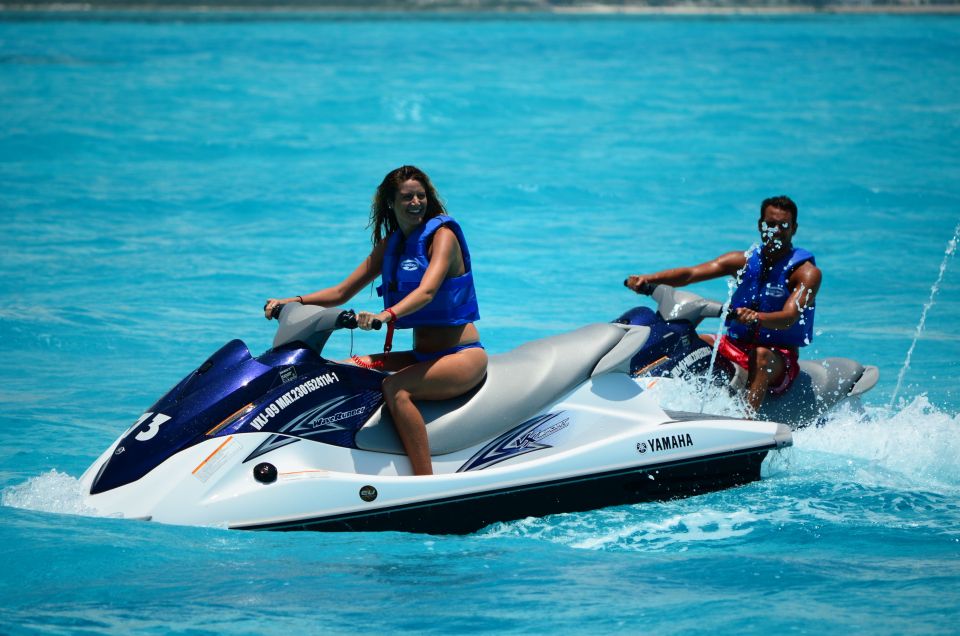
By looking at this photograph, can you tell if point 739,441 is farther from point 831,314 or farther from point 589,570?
point 831,314

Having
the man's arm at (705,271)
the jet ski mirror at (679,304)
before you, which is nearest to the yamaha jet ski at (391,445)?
the jet ski mirror at (679,304)

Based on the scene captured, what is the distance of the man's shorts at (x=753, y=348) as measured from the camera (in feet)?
22.1

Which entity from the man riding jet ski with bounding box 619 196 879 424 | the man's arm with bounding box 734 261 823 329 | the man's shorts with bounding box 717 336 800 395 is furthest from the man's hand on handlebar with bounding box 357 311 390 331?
the man's shorts with bounding box 717 336 800 395

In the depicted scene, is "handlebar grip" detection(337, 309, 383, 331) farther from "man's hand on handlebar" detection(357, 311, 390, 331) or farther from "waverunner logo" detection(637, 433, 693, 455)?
"waverunner logo" detection(637, 433, 693, 455)

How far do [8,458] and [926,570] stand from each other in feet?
14.9

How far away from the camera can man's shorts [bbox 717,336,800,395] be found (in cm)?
675

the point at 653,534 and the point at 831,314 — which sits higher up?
the point at 831,314

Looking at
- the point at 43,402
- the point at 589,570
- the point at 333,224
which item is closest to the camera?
the point at 589,570

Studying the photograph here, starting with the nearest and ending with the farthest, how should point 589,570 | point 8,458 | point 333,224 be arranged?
point 589,570, point 8,458, point 333,224

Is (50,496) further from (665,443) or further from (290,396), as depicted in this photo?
(665,443)

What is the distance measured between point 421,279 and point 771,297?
2.29 m

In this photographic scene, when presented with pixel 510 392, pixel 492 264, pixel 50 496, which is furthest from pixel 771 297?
pixel 492 264

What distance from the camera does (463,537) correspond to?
5.37 meters

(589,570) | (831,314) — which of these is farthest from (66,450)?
(831,314)
